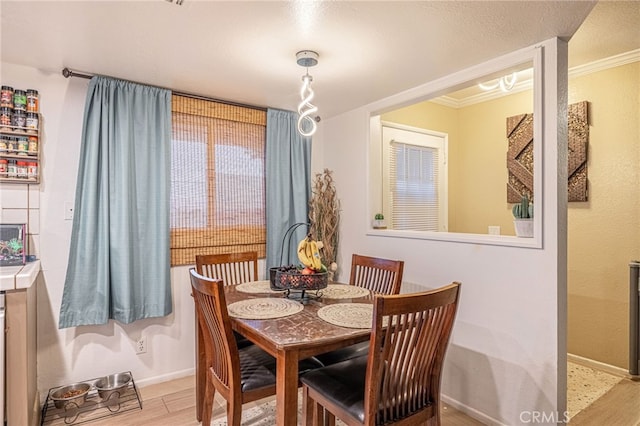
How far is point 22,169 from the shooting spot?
7.53 feet

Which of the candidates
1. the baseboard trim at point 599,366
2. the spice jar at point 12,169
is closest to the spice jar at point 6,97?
the spice jar at point 12,169

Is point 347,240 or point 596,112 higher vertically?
point 596,112

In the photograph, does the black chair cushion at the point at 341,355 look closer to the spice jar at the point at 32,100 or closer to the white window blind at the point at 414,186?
the white window blind at the point at 414,186

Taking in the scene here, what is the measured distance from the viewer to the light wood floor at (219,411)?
7.27 ft

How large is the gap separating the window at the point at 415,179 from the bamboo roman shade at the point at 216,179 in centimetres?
128

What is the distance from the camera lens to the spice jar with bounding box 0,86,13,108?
223cm

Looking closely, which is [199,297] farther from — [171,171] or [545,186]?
[545,186]

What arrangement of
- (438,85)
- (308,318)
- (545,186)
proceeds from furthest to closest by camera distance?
(438,85) → (545,186) → (308,318)

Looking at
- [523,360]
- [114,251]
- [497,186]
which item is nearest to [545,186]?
[523,360]

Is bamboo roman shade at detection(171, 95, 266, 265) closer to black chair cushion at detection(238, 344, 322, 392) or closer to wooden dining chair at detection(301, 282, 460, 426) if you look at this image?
black chair cushion at detection(238, 344, 322, 392)

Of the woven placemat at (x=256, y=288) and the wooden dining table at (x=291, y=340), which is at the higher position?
the woven placemat at (x=256, y=288)

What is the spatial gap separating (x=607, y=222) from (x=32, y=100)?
4272 millimetres

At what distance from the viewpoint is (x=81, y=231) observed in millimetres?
2410

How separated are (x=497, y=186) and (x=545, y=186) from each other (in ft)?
5.83
